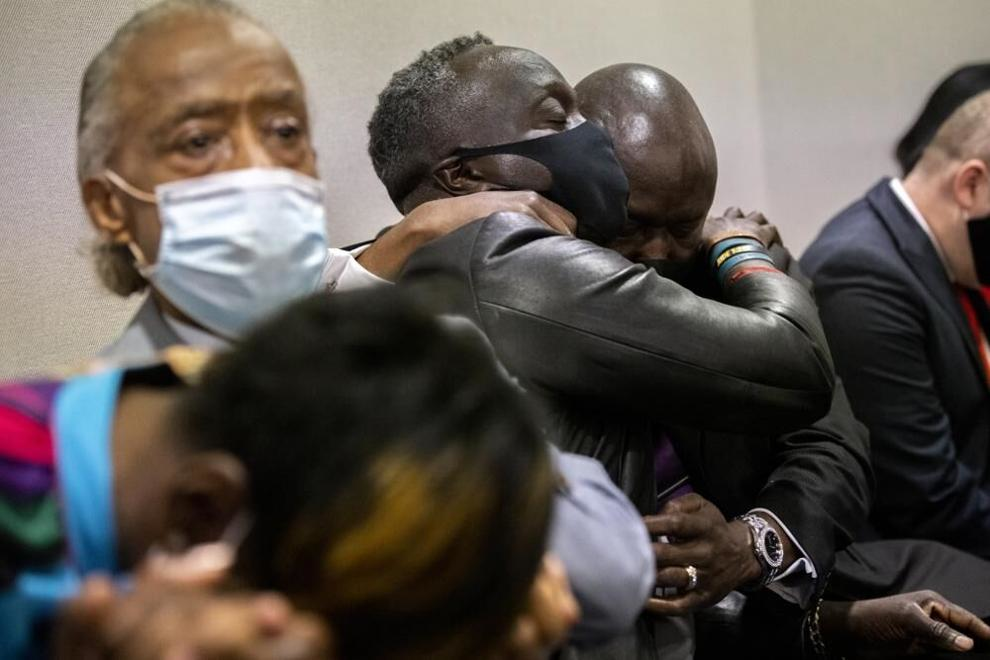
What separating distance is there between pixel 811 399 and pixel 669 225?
1.53ft

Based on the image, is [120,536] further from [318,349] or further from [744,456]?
[744,456]

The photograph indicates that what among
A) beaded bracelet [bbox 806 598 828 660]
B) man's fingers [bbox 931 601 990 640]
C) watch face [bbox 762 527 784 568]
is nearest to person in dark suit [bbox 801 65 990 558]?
man's fingers [bbox 931 601 990 640]

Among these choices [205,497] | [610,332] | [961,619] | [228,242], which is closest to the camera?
[205,497]

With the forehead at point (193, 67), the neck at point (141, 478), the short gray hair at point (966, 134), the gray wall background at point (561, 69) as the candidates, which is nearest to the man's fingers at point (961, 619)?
the short gray hair at point (966, 134)

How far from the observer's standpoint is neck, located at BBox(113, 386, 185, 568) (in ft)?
2.57

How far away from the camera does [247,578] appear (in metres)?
0.71

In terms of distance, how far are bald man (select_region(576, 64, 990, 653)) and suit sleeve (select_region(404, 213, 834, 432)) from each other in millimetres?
276

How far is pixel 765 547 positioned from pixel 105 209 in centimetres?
102

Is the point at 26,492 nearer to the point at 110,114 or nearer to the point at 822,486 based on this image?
the point at 110,114

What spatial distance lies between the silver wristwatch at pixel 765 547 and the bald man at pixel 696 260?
47 millimetres

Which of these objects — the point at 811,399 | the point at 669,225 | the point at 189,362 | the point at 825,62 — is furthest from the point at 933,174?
the point at 189,362

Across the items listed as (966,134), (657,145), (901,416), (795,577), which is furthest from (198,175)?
(966,134)

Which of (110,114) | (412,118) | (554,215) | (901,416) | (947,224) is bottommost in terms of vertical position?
(901,416)

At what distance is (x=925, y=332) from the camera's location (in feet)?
8.22
